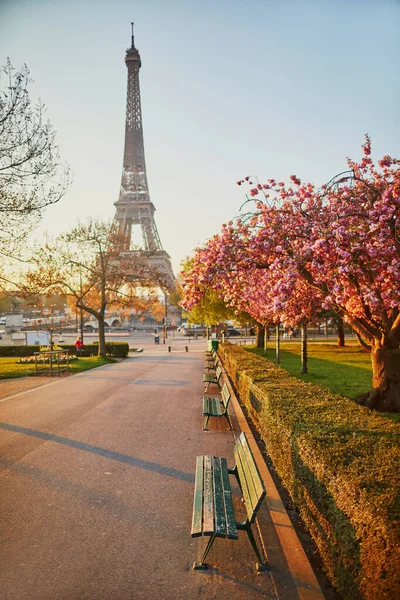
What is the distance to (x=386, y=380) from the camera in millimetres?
11875

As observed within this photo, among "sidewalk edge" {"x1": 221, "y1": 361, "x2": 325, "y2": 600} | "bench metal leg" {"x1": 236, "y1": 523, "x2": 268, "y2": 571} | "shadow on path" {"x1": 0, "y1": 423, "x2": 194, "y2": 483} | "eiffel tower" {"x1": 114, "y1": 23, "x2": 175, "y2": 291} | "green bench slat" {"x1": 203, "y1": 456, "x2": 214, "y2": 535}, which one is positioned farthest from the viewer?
"eiffel tower" {"x1": 114, "y1": 23, "x2": 175, "y2": 291}

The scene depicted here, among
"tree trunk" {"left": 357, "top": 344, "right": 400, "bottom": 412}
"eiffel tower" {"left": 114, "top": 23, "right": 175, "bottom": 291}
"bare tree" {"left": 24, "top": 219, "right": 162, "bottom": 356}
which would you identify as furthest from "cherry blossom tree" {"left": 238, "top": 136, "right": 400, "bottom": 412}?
"eiffel tower" {"left": 114, "top": 23, "right": 175, "bottom": 291}

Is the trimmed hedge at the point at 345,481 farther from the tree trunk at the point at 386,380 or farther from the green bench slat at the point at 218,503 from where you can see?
the tree trunk at the point at 386,380

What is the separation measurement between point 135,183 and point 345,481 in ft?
314

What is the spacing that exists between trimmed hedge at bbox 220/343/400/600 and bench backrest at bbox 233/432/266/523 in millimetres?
603

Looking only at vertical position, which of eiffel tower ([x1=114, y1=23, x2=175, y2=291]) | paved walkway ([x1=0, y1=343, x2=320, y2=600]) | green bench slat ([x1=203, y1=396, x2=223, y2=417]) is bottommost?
paved walkway ([x1=0, y1=343, x2=320, y2=600])

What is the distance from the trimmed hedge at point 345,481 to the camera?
343 centimetres

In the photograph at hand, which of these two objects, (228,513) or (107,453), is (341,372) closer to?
(107,453)

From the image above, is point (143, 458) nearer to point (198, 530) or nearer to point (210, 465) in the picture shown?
point (210, 465)

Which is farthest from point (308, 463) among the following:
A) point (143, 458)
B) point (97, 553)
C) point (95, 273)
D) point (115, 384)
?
point (95, 273)

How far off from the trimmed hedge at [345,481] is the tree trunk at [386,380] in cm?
395

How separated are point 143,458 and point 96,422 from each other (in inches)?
131

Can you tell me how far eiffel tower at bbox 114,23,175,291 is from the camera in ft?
291

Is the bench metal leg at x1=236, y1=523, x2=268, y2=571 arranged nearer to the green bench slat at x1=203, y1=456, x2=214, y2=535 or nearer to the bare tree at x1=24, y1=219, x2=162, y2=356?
the green bench slat at x1=203, y1=456, x2=214, y2=535
